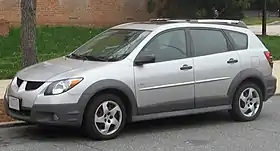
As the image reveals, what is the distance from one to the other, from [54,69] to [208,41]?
8.08 ft

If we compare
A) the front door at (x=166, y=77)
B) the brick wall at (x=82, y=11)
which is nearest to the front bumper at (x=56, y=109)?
the front door at (x=166, y=77)

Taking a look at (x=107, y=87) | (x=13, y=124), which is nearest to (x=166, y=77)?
(x=107, y=87)

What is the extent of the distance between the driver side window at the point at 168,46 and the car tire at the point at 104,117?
83 cm

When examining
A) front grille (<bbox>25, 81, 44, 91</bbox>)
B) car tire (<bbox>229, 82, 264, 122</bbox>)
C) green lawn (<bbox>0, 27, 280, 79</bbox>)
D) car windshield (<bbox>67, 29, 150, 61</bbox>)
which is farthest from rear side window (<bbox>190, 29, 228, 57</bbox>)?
green lawn (<bbox>0, 27, 280, 79</bbox>)

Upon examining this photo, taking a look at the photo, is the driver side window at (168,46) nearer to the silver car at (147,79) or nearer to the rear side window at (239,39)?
the silver car at (147,79)

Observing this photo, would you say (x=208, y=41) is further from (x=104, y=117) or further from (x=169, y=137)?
(x=104, y=117)

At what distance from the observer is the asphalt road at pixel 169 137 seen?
7.65 metres

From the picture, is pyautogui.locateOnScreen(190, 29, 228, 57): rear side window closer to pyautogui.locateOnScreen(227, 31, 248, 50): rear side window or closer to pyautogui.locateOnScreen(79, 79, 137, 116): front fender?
pyautogui.locateOnScreen(227, 31, 248, 50): rear side window

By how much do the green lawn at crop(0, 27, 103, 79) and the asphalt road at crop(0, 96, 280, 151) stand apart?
240 inches

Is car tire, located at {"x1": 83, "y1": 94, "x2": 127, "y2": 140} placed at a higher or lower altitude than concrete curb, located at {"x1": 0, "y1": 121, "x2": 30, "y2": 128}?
higher

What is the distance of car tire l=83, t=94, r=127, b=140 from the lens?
7.86 metres

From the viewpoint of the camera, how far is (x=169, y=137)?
8.31 metres

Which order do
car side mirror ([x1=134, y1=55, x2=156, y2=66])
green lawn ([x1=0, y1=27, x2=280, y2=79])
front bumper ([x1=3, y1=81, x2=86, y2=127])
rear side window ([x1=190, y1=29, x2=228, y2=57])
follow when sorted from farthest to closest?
green lawn ([x1=0, y1=27, x2=280, y2=79]) → rear side window ([x1=190, y1=29, x2=228, y2=57]) → car side mirror ([x1=134, y1=55, x2=156, y2=66]) → front bumper ([x1=3, y1=81, x2=86, y2=127])

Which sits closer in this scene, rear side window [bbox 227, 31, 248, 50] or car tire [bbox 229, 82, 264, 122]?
car tire [bbox 229, 82, 264, 122]
